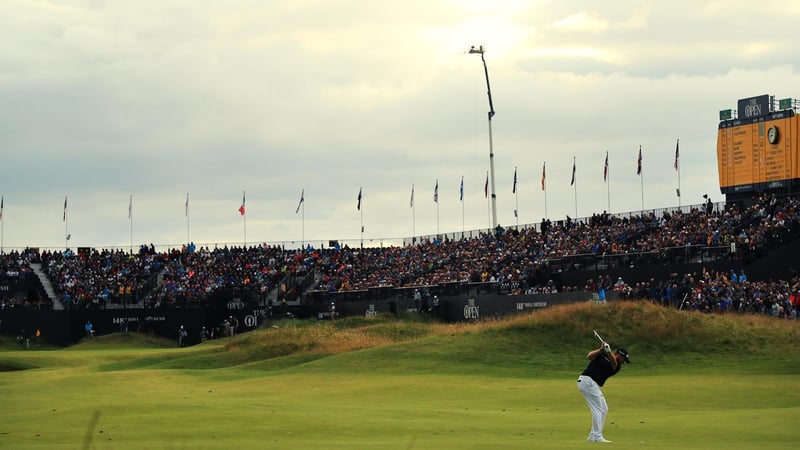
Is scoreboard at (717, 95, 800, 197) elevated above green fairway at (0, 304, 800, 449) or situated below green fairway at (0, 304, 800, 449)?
above

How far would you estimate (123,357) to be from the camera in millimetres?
62500

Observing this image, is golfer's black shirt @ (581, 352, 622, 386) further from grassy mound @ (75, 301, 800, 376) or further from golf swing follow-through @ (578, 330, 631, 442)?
grassy mound @ (75, 301, 800, 376)

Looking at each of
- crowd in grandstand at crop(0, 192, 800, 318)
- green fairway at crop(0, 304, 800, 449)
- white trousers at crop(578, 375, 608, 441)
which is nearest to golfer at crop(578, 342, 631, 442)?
white trousers at crop(578, 375, 608, 441)

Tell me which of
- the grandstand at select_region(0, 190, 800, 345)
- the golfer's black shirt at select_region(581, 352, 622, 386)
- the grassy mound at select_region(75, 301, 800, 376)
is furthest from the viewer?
the grandstand at select_region(0, 190, 800, 345)

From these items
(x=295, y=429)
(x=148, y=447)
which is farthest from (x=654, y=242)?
(x=148, y=447)

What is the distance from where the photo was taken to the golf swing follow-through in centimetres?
2084

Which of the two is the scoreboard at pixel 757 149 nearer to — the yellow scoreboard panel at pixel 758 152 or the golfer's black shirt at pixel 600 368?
the yellow scoreboard panel at pixel 758 152

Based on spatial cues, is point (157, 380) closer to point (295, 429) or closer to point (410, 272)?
point (295, 429)

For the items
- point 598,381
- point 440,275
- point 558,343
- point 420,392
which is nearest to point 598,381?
point 598,381

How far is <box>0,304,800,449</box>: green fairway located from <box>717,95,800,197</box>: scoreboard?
77.5 ft

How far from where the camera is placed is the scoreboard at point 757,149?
221 feet

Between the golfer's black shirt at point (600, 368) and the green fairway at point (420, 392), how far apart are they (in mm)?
1263

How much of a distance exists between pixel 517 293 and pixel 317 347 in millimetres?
14137

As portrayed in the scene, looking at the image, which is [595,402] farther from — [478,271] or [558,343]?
[478,271]
